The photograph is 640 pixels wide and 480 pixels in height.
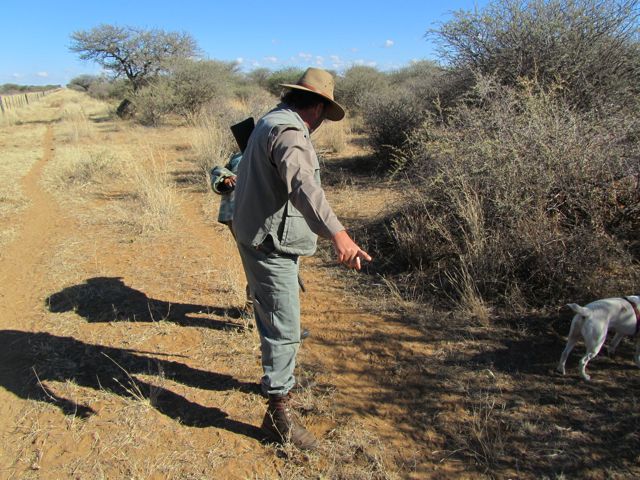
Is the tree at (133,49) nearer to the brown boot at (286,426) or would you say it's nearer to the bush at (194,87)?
the bush at (194,87)

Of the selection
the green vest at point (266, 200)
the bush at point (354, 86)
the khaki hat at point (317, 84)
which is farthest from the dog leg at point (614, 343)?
the bush at point (354, 86)

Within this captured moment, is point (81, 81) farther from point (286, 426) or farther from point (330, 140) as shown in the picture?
point (286, 426)

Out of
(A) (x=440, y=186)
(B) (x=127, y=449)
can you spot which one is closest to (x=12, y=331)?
(B) (x=127, y=449)

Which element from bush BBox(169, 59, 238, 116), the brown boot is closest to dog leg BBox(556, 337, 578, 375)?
the brown boot

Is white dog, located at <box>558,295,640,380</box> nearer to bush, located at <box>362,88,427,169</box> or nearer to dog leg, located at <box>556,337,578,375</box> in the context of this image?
dog leg, located at <box>556,337,578,375</box>

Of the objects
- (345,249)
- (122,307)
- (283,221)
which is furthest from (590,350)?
(122,307)

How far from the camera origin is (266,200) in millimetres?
1938

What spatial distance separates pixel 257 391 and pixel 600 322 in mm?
2038

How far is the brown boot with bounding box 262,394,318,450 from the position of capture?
7.14 feet

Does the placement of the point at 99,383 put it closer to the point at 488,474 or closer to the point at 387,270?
the point at 488,474

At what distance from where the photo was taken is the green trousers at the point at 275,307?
2.07m

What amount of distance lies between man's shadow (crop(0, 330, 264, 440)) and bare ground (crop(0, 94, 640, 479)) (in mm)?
12

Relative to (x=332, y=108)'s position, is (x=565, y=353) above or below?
below

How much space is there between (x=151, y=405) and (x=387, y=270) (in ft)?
7.85
